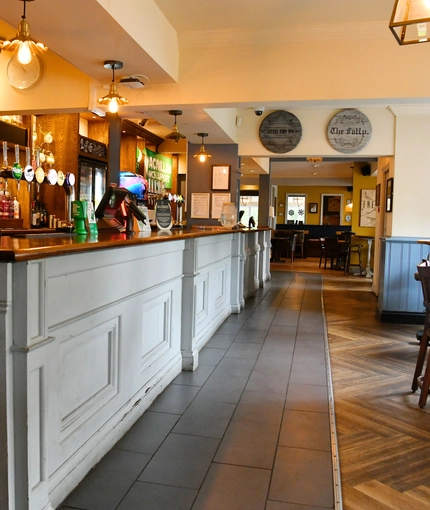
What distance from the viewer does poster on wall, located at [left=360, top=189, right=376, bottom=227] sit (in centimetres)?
1311

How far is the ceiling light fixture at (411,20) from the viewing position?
87.6 inches

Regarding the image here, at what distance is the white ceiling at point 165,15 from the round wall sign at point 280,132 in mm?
2824

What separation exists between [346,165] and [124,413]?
1371 cm

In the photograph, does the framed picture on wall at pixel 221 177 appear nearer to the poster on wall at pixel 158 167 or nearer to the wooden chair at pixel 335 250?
the poster on wall at pixel 158 167

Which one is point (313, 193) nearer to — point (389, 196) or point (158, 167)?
point (158, 167)

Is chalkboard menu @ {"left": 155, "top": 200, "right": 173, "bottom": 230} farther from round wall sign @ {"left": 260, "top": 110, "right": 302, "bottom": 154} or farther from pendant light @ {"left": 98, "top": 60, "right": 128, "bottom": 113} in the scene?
round wall sign @ {"left": 260, "top": 110, "right": 302, "bottom": 154}

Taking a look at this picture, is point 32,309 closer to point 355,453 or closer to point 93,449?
point 93,449

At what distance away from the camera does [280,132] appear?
8070mm

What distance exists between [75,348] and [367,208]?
12227 mm

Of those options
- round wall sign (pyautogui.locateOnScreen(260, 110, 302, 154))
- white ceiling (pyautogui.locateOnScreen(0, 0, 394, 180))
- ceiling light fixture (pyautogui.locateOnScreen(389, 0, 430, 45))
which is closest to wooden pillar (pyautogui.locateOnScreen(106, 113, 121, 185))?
white ceiling (pyautogui.locateOnScreen(0, 0, 394, 180))

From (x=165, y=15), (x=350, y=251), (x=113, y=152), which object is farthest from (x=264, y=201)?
(x=165, y=15)

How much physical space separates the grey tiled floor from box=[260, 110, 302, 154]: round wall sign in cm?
458

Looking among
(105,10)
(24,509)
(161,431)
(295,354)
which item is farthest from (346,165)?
(24,509)

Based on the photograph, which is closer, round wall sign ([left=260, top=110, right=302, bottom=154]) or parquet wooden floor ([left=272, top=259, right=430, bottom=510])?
parquet wooden floor ([left=272, top=259, right=430, bottom=510])
